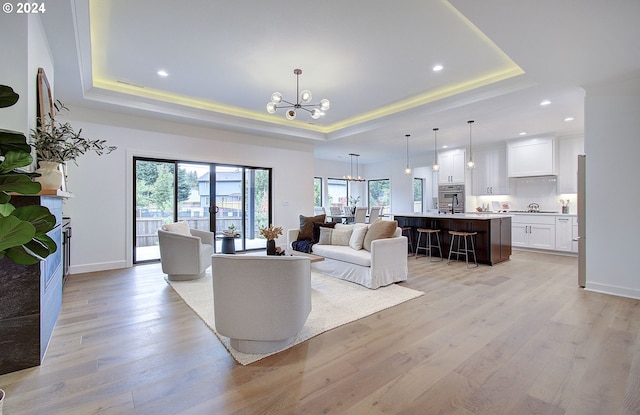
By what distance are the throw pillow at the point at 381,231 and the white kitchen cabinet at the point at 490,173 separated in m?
5.34

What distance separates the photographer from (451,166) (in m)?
8.70

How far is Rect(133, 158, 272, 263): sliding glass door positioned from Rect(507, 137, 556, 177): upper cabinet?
626 centimetres

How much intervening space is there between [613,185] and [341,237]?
3.79 m

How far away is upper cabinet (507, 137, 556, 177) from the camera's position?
687cm

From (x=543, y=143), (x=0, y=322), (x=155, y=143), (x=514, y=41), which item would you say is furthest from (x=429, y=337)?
(x=543, y=143)

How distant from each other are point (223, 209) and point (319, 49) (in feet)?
14.0

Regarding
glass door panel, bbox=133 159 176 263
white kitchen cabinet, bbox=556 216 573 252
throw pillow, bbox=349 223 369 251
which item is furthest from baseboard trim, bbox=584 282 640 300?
glass door panel, bbox=133 159 176 263

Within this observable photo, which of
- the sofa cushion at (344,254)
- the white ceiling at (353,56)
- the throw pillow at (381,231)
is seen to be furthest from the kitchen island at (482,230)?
the sofa cushion at (344,254)

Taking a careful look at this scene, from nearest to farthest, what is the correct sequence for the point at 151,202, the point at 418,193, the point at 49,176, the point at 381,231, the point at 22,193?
the point at 22,193 < the point at 49,176 < the point at 381,231 < the point at 151,202 < the point at 418,193

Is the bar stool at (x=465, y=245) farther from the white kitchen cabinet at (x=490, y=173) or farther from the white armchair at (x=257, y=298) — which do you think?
the white armchair at (x=257, y=298)

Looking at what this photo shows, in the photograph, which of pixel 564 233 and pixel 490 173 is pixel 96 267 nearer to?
pixel 490 173

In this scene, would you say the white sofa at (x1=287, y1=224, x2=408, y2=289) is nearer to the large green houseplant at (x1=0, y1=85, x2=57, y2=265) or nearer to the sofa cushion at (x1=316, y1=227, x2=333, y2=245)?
the sofa cushion at (x1=316, y1=227, x2=333, y2=245)

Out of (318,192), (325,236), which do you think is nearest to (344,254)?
(325,236)

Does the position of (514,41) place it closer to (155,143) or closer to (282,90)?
(282,90)
